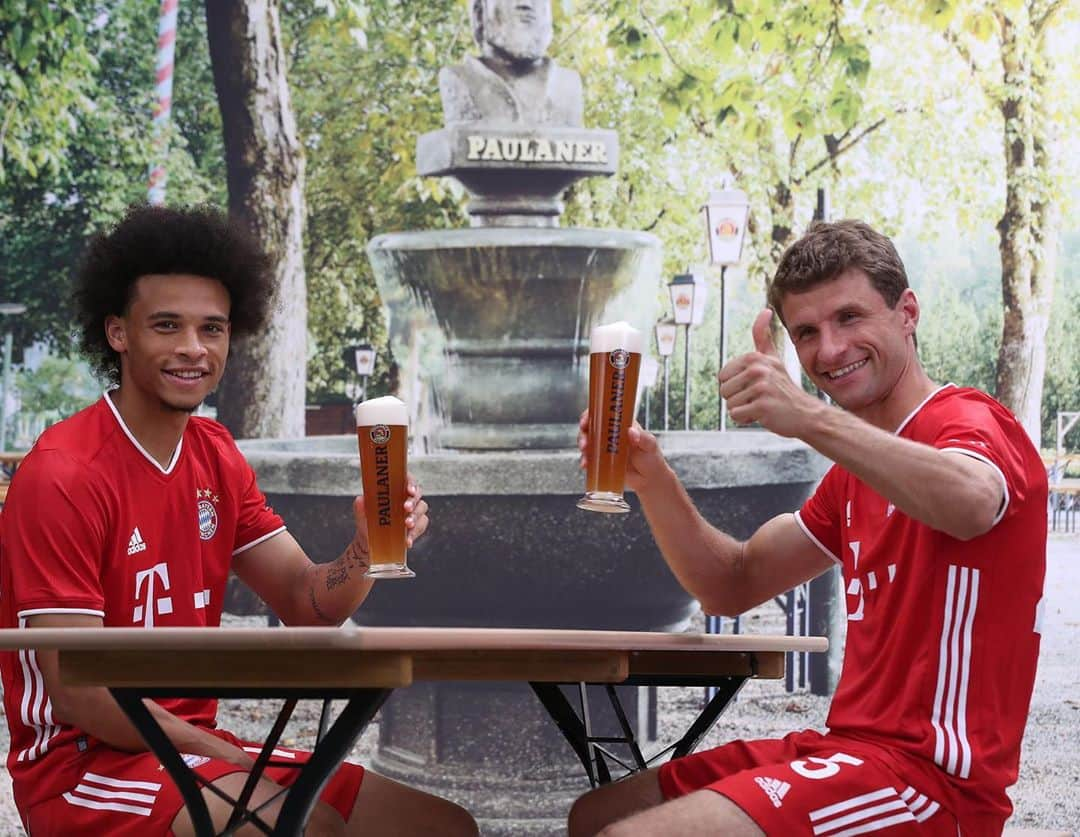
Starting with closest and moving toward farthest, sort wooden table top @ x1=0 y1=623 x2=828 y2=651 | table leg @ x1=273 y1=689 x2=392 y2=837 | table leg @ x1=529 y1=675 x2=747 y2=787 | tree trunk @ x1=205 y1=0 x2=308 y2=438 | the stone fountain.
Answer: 1. wooden table top @ x1=0 y1=623 x2=828 y2=651
2. table leg @ x1=273 y1=689 x2=392 y2=837
3. table leg @ x1=529 y1=675 x2=747 y2=787
4. the stone fountain
5. tree trunk @ x1=205 y1=0 x2=308 y2=438

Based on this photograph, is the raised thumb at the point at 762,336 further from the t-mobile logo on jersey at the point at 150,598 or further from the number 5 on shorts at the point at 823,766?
the t-mobile logo on jersey at the point at 150,598

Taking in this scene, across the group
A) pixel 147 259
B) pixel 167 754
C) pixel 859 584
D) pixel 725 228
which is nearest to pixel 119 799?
pixel 167 754

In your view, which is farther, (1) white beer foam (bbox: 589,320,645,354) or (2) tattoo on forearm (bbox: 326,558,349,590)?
(2) tattoo on forearm (bbox: 326,558,349,590)

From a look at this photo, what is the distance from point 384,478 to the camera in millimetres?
1729

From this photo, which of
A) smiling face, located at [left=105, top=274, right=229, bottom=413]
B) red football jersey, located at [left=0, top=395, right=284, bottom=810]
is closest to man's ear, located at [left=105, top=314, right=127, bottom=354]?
smiling face, located at [left=105, top=274, right=229, bottom=413]

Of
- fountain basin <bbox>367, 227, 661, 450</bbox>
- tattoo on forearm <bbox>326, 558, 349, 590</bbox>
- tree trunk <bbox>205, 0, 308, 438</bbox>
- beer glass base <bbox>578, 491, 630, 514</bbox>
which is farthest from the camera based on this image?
tree trunk <bbox>205, 0, 308, 438</bbox>

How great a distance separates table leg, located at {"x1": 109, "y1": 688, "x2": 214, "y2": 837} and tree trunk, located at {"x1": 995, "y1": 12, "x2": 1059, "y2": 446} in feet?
11.9

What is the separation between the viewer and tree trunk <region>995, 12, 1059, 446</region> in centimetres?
454

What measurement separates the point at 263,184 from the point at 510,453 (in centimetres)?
169

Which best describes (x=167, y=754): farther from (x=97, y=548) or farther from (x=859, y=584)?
(x=859, y=584)

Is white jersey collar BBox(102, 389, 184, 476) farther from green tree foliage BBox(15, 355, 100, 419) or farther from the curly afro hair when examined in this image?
green tree foliage BBox(15, 355, 100, 419)

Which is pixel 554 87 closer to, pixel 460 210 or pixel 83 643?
pixel 460 210

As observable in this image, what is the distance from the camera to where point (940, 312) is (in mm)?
4645

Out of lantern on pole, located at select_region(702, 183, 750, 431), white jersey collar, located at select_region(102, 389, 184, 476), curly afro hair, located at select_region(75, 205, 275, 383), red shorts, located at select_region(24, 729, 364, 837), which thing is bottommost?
red shorts, located at select_region(24, 729, 364, 837)
